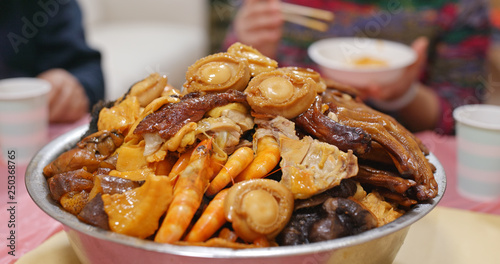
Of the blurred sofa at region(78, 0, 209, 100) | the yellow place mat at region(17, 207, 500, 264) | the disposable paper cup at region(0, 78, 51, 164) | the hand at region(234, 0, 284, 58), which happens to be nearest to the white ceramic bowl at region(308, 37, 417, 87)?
the hand at region(234, 0, 284, 58)

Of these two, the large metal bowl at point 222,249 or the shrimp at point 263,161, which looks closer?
the large metal bowl at point 222,249

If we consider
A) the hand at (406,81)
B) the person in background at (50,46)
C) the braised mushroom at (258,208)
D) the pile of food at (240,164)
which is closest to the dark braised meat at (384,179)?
the pile of food at (240,164)

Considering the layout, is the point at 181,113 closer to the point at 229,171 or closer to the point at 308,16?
the point at 229,171

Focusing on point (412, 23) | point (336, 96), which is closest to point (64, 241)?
point (336, 96)

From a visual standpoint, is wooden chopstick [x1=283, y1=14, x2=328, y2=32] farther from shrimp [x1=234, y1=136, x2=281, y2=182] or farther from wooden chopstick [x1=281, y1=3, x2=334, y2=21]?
shrimp [x1=234, y1=136, x2=281, y2=182]

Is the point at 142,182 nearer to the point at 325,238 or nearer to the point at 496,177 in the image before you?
the point at 325,238

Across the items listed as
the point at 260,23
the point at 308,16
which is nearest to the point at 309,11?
the point at 308,16

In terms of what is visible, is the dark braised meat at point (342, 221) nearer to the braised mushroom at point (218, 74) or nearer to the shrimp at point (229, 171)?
the shrimp at point (229, 171)
